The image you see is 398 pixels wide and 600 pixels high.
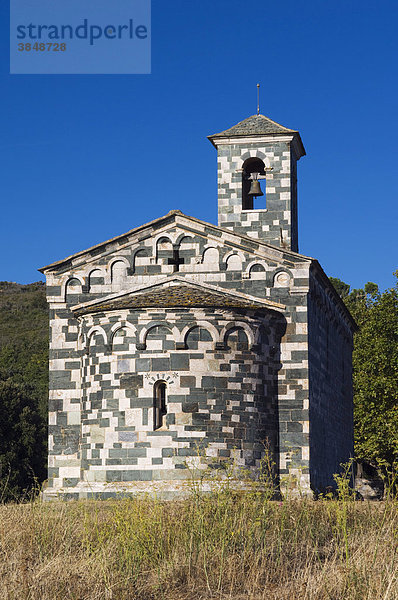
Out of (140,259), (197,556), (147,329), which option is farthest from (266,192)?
(197,556)

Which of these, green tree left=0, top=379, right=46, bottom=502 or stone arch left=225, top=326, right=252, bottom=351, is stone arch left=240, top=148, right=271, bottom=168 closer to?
stone arch left=225, top=326, right=252, bottom=351

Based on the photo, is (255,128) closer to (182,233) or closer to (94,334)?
(182,233)

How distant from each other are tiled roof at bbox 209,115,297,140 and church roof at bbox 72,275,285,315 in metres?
5.67

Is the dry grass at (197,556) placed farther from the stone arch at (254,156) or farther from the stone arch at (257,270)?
the stone arch at (254,156)

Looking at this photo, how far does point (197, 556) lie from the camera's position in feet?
30.3

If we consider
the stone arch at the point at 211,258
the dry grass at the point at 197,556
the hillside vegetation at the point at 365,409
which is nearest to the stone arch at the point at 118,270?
the stone arch at the point at 211,258

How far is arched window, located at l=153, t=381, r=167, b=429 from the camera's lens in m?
17.2

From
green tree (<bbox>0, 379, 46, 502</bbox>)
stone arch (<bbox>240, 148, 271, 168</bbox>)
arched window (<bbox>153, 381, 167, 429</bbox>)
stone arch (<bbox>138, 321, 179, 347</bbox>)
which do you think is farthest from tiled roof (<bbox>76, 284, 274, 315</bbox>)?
green tree (<bbox>0, 379, 46, 502</bbox>)

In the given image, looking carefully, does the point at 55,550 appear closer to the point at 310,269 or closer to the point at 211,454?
the point at 211,454

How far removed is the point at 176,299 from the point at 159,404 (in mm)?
2154

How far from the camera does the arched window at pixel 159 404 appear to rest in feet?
56.4

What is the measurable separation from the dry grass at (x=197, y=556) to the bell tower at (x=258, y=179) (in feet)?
40.0

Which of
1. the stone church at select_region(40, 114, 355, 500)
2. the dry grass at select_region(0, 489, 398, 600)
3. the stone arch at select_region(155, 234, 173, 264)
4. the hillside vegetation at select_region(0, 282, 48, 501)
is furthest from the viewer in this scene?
the hillside vegetation at select_region(0, 282, 48, 501)

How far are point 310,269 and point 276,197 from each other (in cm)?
409
